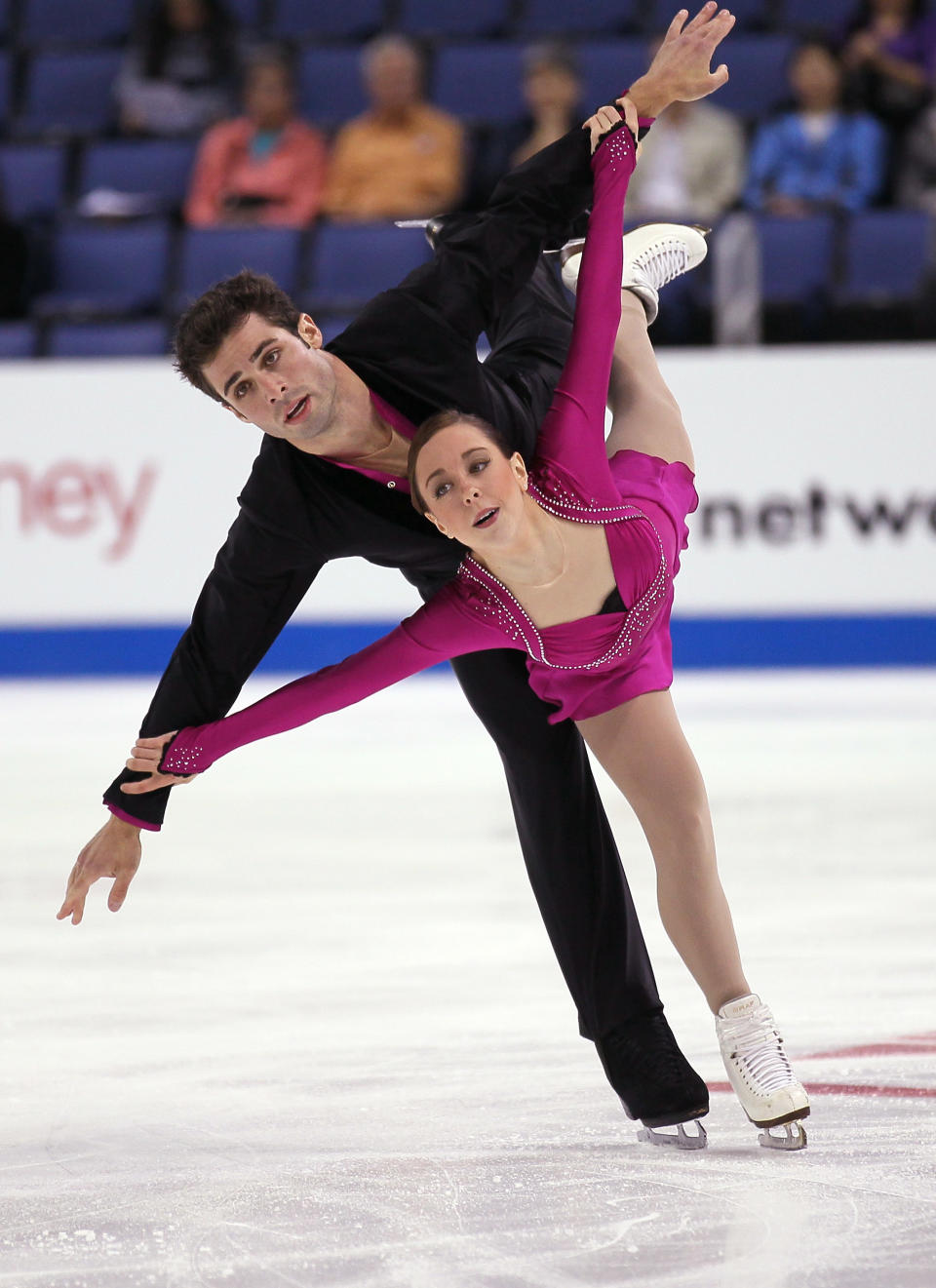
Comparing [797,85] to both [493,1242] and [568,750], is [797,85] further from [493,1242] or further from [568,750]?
[493,1242]

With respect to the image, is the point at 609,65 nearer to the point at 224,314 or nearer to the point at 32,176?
the point at 32,176

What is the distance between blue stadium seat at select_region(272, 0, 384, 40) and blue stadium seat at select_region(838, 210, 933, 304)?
8.39 ft

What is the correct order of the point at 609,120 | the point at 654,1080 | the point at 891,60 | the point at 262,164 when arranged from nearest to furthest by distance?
the point at 654,1080
the point at 609,120
the point at 891,60
the point at 262,164

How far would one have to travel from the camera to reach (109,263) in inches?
256

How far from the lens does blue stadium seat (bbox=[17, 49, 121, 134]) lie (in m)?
7.48

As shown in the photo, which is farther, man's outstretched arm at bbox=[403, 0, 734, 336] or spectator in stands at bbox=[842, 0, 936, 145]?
spectator in stands at bbox=[842, 0, 936, 145]

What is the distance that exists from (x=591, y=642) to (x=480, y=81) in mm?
5583

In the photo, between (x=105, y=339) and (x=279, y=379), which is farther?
(x=105, y=339)

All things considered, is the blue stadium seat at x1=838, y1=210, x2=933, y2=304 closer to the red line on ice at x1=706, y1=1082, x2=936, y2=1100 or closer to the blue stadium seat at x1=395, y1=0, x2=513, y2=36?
the blue stadium seat at x1=395, y1=0, x2=513, y2=36

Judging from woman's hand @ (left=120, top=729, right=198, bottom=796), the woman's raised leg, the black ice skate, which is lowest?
the black ice skate

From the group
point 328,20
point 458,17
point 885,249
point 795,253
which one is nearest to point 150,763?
point 795,253

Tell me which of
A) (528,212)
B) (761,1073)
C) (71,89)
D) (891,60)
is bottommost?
(761,1073)

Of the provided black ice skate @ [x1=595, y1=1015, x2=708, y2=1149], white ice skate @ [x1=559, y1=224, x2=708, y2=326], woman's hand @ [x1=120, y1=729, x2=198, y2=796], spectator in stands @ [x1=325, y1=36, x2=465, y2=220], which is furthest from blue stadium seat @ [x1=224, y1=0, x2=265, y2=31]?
black ice skate @ [x1=595, y1=1015, x2=708, y2=1149]

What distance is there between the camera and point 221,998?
8.83 ft
